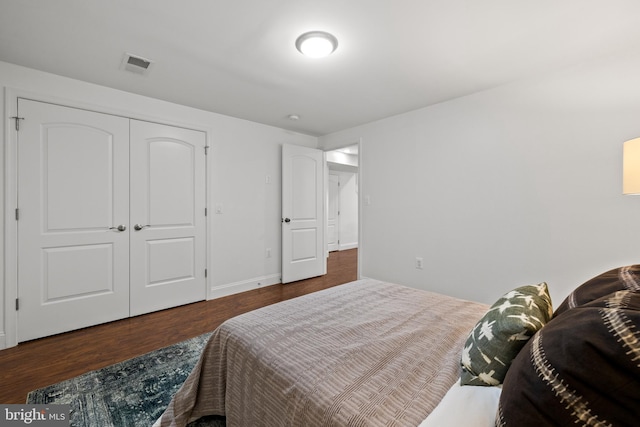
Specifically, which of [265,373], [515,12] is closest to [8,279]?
[265,373]

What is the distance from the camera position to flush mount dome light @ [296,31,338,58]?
186 cm

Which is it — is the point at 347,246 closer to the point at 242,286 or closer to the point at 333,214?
the point at 333,214

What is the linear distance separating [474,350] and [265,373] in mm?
786

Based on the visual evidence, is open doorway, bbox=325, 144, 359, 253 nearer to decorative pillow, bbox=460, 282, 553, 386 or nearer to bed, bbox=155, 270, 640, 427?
bed, bbox=155, 270, 640, 427

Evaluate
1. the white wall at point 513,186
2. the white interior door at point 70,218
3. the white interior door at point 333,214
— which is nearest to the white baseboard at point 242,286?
the white interior door at point 70,218

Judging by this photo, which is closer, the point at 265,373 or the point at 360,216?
the point at 265,373

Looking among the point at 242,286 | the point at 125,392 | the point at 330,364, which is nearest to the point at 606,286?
the point at 330,364

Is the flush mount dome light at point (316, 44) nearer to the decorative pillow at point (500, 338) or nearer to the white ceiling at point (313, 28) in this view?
the white ceiling at point (313, 28)

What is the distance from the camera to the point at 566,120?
2316mm

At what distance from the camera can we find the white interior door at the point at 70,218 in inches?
93.9

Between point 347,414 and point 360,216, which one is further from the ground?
point 360,216

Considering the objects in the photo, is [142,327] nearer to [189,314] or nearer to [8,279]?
[189,314]

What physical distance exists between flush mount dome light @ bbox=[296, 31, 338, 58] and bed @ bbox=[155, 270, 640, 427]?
5.74 feet

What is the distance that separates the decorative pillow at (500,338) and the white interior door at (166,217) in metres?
3.15
